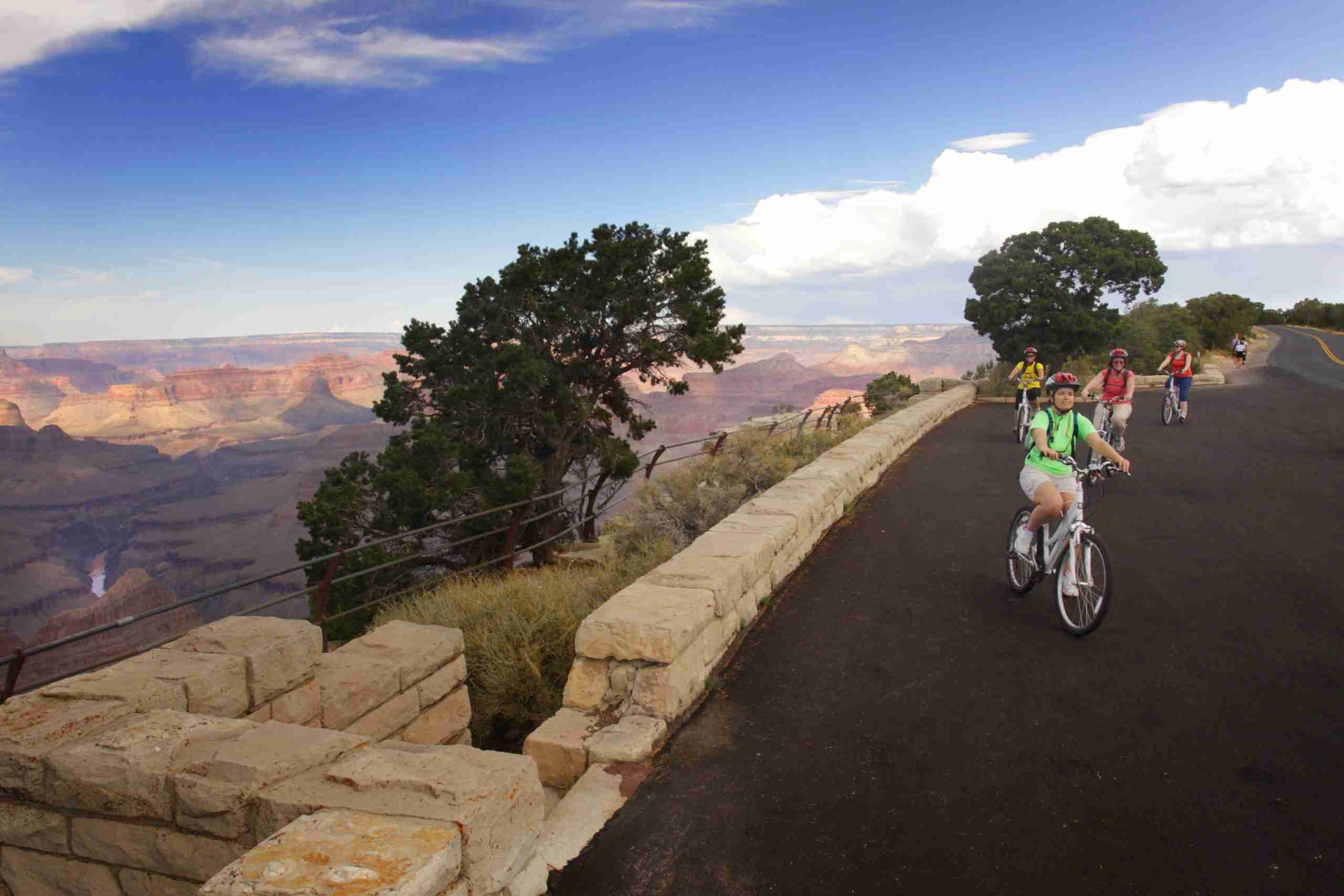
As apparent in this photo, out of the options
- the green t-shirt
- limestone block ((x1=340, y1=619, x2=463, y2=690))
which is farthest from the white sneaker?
limestone block ((x1=340, y1=619, x2=463, y2=690))

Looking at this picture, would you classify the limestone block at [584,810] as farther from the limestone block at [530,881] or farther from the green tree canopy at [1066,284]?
the green tree canopy at [1066,284]

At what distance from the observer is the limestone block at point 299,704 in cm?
453

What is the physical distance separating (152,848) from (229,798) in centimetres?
62

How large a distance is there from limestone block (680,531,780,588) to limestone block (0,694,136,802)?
377cm

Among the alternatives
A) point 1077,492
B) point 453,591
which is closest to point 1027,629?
point 1077,492

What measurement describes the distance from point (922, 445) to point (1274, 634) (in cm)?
1089

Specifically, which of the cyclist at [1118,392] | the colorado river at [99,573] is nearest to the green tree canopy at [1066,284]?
the cyclist at [1118,392]

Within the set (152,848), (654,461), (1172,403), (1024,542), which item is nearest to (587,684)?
(152,848)

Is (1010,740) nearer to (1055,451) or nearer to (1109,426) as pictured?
(1055,451)

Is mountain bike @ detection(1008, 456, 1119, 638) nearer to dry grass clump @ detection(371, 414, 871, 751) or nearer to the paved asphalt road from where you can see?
the paved asphalt road

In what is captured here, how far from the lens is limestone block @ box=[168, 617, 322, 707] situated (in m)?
4.40

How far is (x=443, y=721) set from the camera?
559cm

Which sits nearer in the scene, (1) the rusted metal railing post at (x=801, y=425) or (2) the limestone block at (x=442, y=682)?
(2) the limestone block at (x=442, y=682)

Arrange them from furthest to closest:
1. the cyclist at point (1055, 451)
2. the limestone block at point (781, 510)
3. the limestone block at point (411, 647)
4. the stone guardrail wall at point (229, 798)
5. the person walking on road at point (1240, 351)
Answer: the person walking on road at point (1240, 351) → the limestone block at point (781, 510) → the cyclist at point (1055, 451) → the limestone block at point (411, 647) → the stone guardrail wall at point (229, 798)
